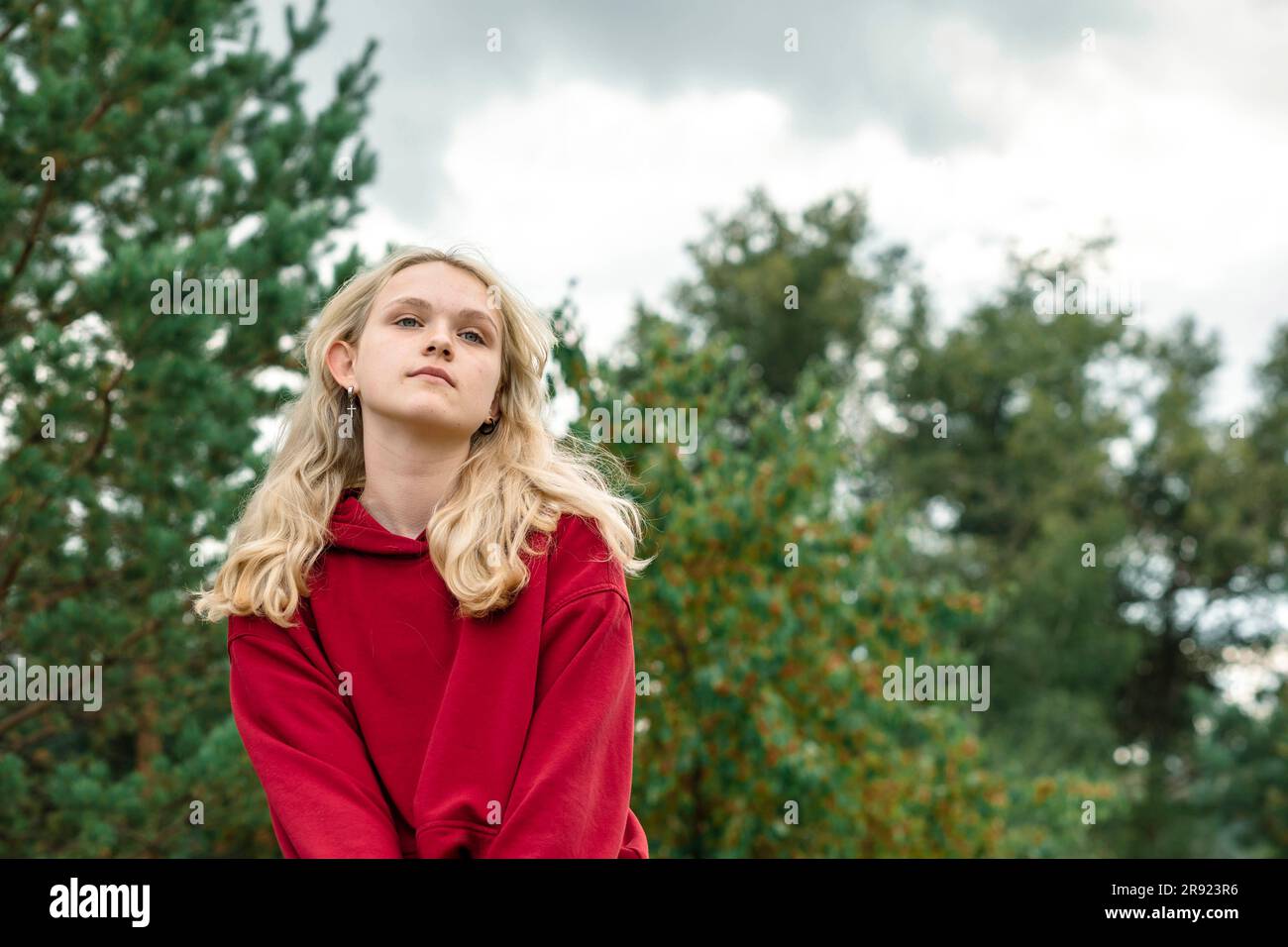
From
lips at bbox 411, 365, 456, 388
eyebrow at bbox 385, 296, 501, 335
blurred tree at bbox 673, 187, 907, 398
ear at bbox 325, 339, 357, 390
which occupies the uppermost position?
blurred tree at bbox 673, 187, 907, 398

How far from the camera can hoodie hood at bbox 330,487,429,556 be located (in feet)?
6.41

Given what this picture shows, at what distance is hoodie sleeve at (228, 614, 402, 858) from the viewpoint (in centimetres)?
169

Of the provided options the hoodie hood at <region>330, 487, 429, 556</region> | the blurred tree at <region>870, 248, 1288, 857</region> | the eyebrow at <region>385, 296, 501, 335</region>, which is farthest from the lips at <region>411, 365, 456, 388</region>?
the blurred tree at <region>870, 248, 1288, 857</region>

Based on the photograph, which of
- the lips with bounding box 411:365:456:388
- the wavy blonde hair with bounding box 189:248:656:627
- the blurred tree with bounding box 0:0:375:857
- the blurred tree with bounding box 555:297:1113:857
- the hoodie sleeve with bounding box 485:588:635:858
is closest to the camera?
the hoodie sleeve with bounding box 485:588:635:858

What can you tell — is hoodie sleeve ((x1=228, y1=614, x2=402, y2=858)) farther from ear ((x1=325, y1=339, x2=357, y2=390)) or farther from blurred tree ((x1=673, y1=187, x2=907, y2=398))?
blurred tree ((x1=673, y1=187, x2=907, y2=398))

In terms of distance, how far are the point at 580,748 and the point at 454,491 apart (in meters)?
0.55

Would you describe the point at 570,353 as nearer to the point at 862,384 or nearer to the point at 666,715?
the point at 666,715

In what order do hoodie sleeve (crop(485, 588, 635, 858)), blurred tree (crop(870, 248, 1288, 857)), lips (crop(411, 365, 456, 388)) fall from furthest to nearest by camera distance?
blurred tree (crop(870, 248, 1288, 857)) < lips (crop(411, 365, 456, 388)) < hoodie sleeve (crop(485, 588, 635, 858))

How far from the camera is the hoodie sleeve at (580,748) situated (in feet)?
5.43

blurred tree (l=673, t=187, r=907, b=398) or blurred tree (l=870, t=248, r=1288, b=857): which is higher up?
blurred tree (l=673, t=187, r=907, b=398)

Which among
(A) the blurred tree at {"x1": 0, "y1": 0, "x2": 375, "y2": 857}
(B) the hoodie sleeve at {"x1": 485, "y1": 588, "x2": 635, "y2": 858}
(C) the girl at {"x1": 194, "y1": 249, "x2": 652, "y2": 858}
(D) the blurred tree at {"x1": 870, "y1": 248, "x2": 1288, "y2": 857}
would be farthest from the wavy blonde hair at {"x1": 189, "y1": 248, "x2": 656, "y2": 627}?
(D) the blurred tree at {"x1": 870, "y1": 248, "x2": 1288, "y2": 857}

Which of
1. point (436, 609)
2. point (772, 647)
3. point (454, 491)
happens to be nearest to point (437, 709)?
point (436, 609)

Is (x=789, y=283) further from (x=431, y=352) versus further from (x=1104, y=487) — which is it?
(x=431, y=352)

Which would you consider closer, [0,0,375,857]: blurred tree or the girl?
the girl
